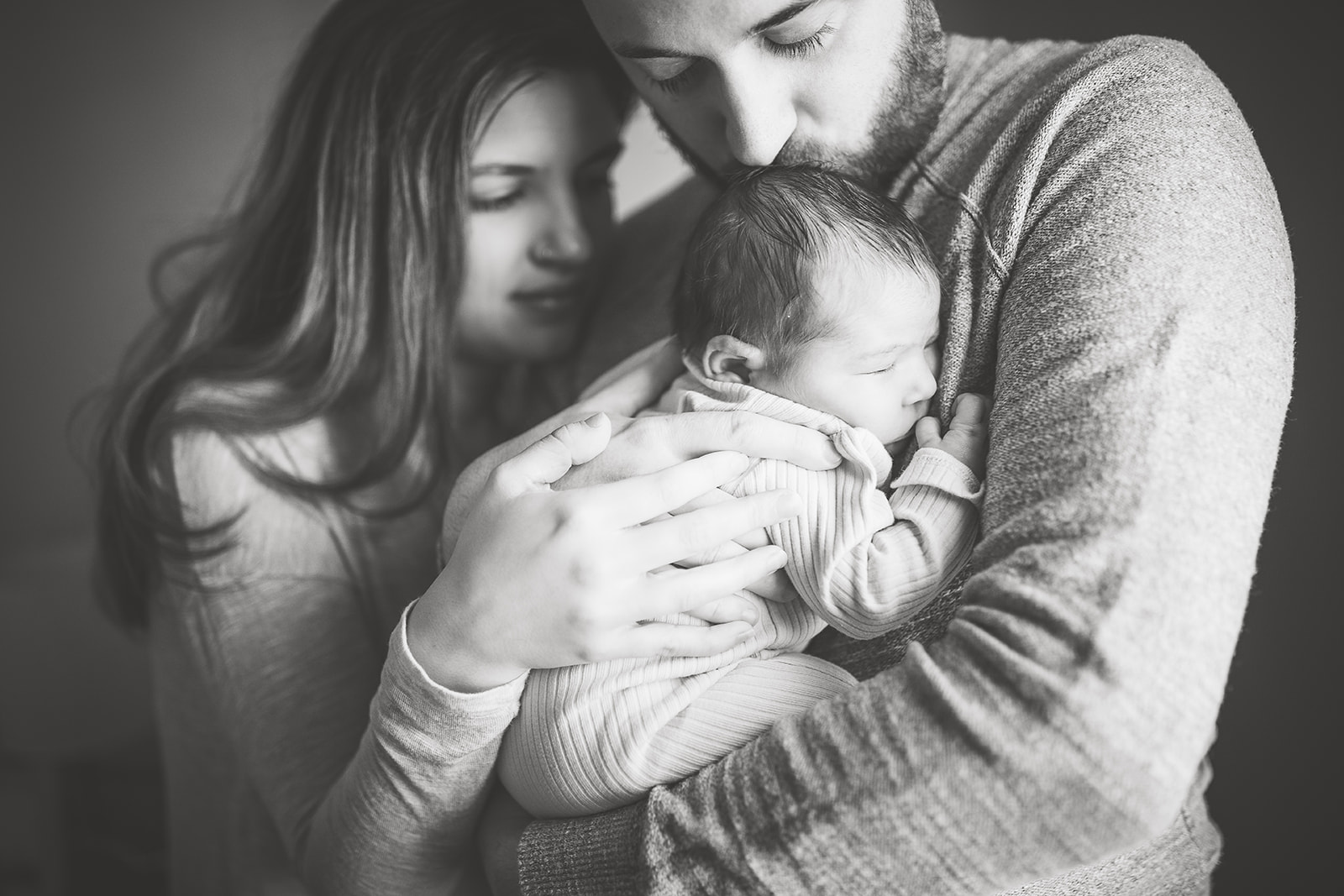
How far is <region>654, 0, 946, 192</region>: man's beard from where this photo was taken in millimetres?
1227

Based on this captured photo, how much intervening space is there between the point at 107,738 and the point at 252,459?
1.52 m

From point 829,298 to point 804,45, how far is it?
319 mm

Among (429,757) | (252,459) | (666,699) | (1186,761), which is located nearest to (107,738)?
(252,459)

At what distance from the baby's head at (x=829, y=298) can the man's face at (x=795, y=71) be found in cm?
10

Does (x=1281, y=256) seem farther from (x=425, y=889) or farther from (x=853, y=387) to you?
(x=425, y=889)

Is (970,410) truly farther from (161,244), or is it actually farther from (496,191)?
(161,244)

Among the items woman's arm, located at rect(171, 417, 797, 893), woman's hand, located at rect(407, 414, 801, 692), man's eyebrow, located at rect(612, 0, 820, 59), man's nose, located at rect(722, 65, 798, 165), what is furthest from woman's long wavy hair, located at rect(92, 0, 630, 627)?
woman's hand, located at rect(407, 414, 801, 692)

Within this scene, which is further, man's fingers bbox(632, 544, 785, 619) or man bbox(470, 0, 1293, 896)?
man's fingers bbox(632, 544, 785, 619)

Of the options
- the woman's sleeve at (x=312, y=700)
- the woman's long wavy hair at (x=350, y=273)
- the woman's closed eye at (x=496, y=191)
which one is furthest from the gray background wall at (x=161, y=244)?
the woman's sleeve at (x=312, y=700)

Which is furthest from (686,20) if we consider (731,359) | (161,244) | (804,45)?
(161,244)

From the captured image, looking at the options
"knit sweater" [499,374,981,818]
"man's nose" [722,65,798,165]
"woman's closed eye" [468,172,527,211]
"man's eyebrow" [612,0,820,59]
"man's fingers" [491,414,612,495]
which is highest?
"man's eyebrow" [612,0,820,59]

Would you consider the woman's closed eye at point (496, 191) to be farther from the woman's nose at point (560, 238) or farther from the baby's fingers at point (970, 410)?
the baby's fingers at point (970, 410)

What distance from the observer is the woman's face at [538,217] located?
158 cm

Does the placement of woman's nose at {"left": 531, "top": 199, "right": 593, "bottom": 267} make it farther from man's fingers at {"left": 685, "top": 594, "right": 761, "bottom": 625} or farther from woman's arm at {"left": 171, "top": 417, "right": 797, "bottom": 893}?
man's fingers at {"left": 685, "top": 594, "right": 761, "bottom": 625}
